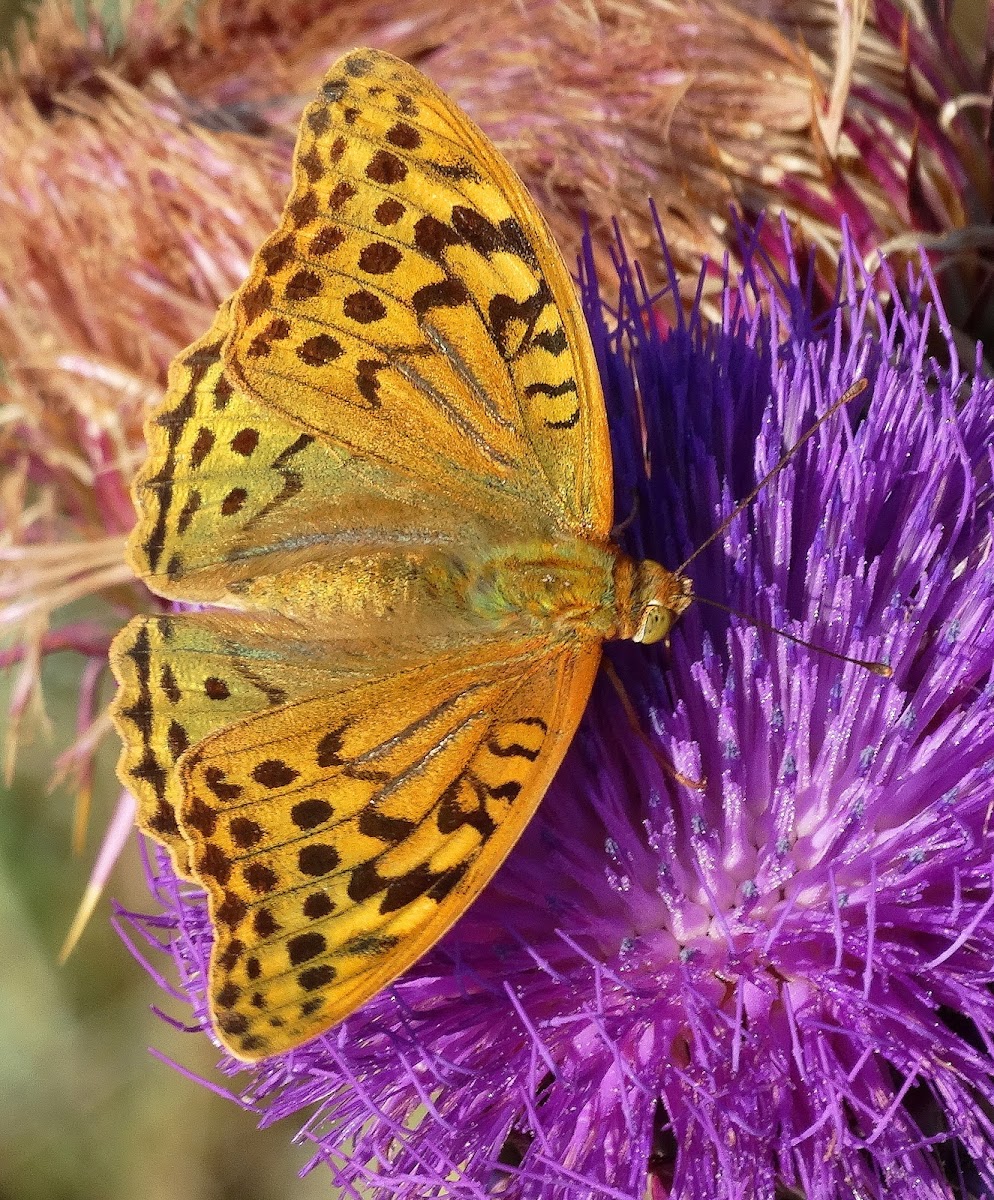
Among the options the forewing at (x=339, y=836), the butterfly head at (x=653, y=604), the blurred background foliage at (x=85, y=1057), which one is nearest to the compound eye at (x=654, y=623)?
the butterfly head at (x=653, y=604)

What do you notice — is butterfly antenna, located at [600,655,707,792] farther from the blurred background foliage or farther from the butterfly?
the blurred background foliage

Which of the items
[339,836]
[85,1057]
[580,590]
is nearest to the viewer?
[339,836]

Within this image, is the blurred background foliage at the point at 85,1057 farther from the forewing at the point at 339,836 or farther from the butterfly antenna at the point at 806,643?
the butterfly antenna at the point at 806,643

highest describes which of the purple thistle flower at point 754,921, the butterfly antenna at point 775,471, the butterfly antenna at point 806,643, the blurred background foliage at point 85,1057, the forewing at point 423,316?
the forewing at point 423,316

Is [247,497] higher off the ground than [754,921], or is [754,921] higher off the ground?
[247,497]

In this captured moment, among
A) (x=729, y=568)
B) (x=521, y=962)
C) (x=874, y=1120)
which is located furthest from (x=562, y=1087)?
(x=729, y=568)

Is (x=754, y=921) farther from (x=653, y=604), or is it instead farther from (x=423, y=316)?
(x=423, y=316)

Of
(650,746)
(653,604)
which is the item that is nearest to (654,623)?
(653,604)

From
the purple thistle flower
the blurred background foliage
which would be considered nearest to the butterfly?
the purple thistle flower
